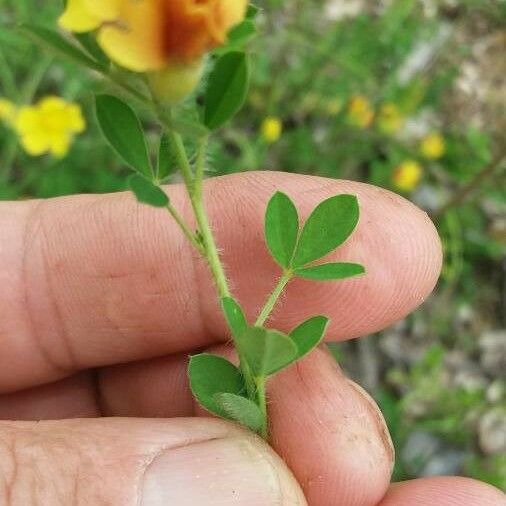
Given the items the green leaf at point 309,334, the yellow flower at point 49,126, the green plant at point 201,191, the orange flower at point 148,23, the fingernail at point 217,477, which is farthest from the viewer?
the yellow flower at point 49,126

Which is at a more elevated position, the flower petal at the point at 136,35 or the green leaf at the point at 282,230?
the flower petal at the point at 136,35

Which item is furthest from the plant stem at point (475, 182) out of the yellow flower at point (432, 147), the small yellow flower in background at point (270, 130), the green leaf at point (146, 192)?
the green leaf at point (146, 192)

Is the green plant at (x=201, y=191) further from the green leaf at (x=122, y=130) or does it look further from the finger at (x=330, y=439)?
the finger at (x=330, y=439)

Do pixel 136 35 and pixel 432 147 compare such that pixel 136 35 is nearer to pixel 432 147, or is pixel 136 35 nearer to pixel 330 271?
pixel 330 271

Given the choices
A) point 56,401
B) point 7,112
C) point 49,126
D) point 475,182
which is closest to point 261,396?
point 56,401

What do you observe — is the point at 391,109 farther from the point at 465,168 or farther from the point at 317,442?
the point at 317,442

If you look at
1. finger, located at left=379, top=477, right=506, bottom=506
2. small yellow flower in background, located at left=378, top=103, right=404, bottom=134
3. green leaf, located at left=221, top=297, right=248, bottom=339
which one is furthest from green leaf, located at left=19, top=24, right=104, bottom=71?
small yellow flower in background, located at left=378, top=103, right=404, bottom=134
